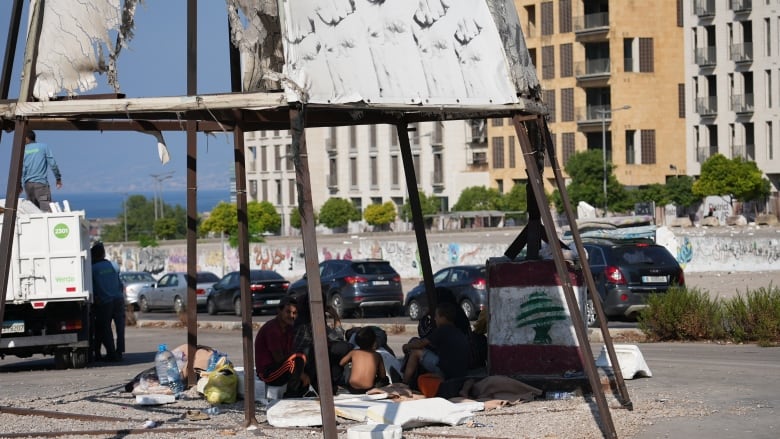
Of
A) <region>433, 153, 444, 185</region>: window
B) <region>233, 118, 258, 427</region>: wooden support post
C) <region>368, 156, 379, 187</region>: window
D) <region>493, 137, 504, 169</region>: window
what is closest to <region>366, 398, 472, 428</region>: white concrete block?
<region>233, 118, 258, 427</region>: wooden support post

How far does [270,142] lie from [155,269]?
42.9m

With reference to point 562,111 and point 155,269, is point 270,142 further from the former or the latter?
point 155,269

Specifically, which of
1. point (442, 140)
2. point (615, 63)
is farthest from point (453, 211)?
point (615, 63)

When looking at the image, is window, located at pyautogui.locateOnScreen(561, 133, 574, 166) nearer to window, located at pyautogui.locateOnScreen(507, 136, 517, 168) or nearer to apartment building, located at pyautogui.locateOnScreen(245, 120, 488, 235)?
window, located at pyautogui.locateOnScreen(507, 136, 517, 168)

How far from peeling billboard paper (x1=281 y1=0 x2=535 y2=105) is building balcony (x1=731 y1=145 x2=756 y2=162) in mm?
74210

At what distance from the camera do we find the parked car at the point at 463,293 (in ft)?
107

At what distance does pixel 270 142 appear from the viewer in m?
118

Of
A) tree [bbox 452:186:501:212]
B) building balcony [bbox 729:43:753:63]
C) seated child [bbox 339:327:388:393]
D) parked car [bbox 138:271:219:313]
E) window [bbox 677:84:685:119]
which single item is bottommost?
parked car [bbox 138:271:219:313]

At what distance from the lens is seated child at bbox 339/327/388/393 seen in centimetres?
1383

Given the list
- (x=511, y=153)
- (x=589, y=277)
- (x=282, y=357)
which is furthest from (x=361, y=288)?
(x=511, y=153)

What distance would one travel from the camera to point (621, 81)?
296 feet

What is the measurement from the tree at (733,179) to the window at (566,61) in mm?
16670

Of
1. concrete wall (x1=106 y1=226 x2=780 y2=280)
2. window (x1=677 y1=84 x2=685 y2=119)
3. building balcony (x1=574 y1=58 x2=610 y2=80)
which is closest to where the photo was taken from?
concrete wall (x1=106 y1=226 x2=780 y2=280)

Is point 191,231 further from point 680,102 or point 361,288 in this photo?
point 680,102
